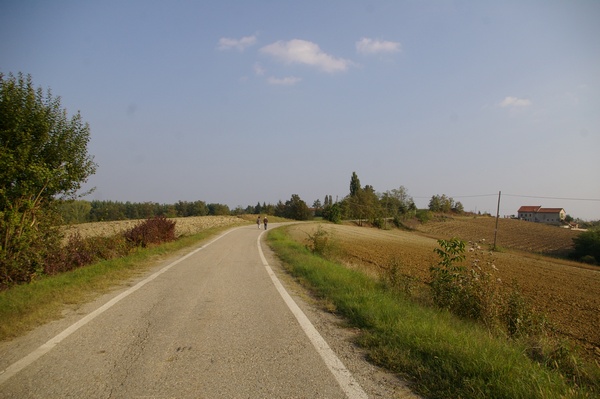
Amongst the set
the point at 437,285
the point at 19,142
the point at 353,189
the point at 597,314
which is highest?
the point at 353,189

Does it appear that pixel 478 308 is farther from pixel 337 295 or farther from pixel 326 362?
pixel 326 362

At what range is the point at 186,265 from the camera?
37.6 ft

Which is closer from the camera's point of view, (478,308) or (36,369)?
(36,369)

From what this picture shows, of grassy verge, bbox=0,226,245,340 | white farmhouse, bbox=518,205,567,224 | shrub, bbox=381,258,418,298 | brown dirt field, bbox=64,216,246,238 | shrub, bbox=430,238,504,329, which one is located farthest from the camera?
white farmhouse, bbox=518,205,567,224

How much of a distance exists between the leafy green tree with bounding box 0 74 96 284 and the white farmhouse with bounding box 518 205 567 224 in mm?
138666

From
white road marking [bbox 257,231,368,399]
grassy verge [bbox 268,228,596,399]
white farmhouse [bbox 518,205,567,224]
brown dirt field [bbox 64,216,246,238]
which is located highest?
white farmhouse [bbox 518,205,567,224]

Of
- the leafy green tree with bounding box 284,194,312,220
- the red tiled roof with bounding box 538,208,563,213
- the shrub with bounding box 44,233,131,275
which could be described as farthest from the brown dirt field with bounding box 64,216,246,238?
the red tiled roof with bounding box 538,208,563,213

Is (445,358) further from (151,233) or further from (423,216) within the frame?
(423,216)

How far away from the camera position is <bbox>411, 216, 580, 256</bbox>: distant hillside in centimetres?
5258

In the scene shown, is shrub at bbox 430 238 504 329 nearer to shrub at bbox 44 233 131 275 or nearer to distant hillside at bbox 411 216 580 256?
shrub at bbox 44 233 131 275

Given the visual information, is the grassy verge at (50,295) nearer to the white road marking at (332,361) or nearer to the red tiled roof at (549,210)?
the white road marking at (332,361)

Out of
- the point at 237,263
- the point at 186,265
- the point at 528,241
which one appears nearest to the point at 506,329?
the point at 237,263

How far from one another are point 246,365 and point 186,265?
333 inches

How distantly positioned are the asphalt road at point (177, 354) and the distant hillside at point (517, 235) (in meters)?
53.4
